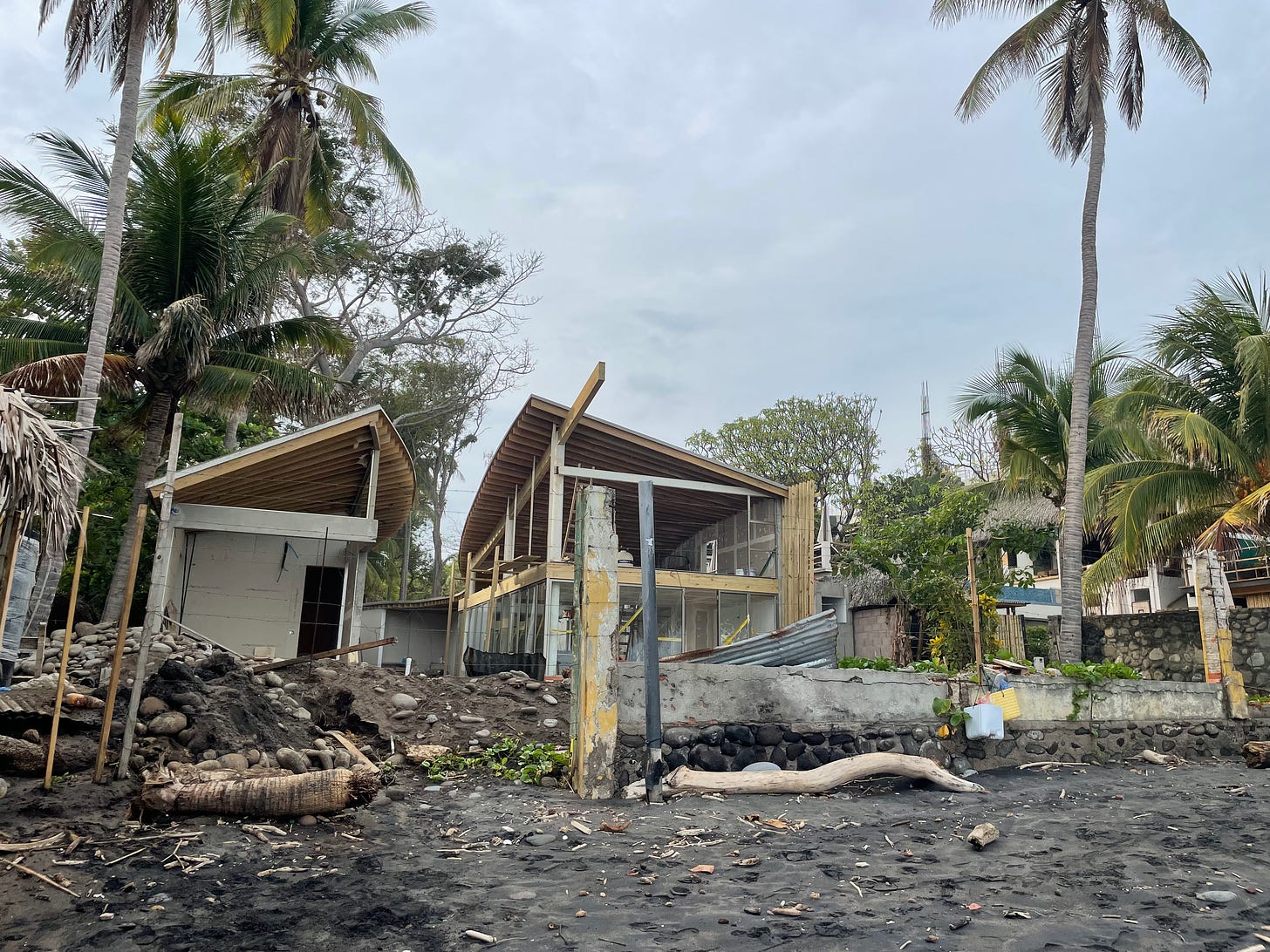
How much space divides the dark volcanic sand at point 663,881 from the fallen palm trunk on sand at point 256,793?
5.5 inches

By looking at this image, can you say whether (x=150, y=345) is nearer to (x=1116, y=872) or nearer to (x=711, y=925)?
(x=711, y=925)

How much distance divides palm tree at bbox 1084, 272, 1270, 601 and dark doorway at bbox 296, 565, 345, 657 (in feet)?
52.5

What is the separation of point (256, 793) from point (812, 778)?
4.84 metres

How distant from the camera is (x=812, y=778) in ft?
26.1

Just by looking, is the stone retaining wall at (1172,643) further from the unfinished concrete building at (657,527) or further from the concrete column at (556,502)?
the concrete column at (556,502)

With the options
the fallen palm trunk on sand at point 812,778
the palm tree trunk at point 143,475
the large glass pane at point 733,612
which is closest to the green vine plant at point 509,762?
the fallen palm trunk on sand at point 812,778

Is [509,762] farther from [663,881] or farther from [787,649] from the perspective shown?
[663,881]

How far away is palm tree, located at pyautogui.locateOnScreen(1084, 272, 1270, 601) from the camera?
1488cm

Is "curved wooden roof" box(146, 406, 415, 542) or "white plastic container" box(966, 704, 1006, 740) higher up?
"curved wooden roof" box(146, 406, 415, 542)

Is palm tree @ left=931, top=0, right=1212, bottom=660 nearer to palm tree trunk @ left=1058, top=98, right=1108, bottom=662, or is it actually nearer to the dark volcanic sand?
palm tree trunk @ left=1058, top=98, right=1108, bottom=662

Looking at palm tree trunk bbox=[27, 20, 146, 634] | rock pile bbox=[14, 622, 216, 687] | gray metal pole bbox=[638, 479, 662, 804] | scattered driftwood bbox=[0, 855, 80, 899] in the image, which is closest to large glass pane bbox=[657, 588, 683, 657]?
rock pile bbox=[14, 622, 216, 687]

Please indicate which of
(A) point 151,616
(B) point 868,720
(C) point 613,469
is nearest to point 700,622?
(C) point 613,469

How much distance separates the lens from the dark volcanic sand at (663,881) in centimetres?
406

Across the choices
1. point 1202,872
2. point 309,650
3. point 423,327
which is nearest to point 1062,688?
point 1202,872
